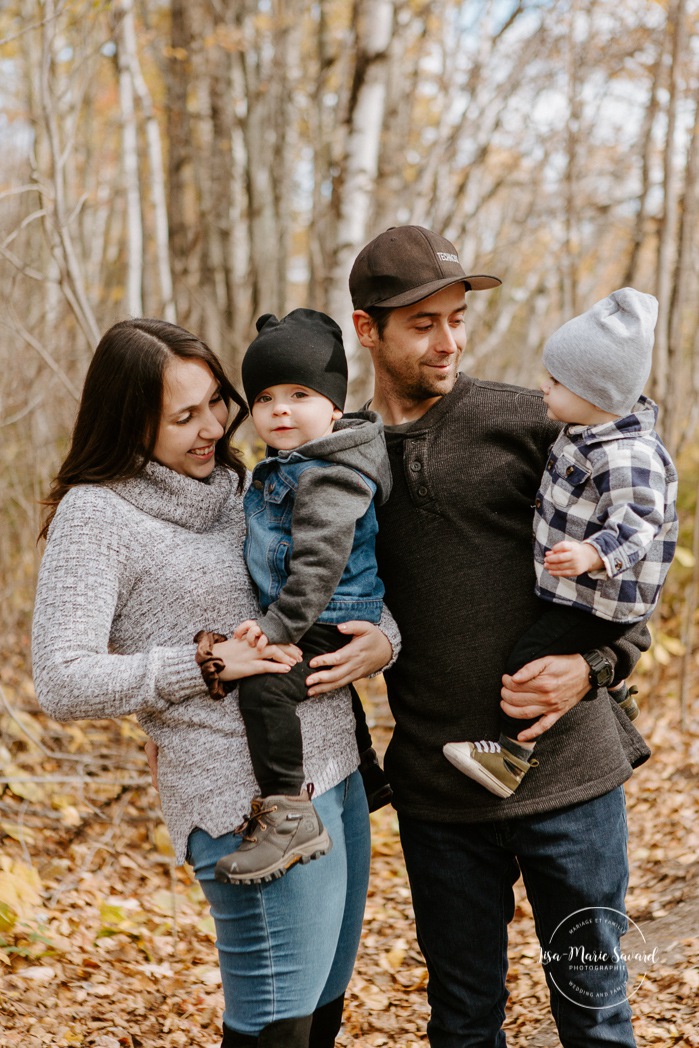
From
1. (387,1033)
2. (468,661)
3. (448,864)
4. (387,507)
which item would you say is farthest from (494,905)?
(387,1033)

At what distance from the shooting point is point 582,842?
228 centimetres

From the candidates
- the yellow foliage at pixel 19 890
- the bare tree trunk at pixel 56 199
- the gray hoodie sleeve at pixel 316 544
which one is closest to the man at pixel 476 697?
the gray hoodie sleeve at pixel 316 544

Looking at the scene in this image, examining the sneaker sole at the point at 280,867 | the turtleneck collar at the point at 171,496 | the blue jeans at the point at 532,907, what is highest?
the turtleneck collar at the point at 171,496

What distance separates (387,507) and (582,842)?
95cm

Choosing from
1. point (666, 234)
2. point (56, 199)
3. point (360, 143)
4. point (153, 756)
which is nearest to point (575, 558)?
point (153, 756)

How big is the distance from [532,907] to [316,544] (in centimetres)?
111

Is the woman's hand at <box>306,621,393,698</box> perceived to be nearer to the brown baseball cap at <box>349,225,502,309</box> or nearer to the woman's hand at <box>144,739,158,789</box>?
the woman's hand at <box>144,739,158,789</box>

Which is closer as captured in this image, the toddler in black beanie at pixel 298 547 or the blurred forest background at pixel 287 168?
the toddler in black beanie at pixel 298 547

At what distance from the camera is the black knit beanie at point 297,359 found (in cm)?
227

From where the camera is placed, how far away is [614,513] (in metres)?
2.08

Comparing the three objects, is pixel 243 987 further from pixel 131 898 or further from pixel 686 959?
pixel 131 898

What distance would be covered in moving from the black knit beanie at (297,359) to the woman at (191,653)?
12cm

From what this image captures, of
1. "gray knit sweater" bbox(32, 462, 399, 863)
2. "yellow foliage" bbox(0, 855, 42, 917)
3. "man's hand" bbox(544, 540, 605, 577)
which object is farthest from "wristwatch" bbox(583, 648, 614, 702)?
"yellow foliage" bbox(0, 855, 42, 917)

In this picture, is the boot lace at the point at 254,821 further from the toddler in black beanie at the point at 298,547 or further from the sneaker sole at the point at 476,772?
the sneaker sole at the point at 476,772
